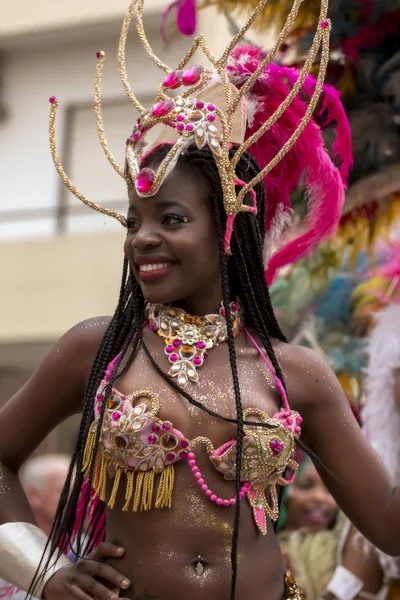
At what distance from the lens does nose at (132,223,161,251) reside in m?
2.87

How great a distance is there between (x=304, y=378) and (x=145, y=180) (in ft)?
2.09

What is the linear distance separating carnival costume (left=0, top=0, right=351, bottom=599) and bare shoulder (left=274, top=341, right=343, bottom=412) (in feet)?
0.20

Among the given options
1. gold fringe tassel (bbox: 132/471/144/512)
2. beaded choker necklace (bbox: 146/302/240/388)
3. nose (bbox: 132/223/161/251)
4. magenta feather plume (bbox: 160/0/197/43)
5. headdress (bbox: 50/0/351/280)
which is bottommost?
gold fringe tassel (bbox: 132/471/144/512)

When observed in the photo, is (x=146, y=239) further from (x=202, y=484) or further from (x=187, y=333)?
(x=202, y=484)

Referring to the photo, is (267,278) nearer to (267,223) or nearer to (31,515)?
(267,223)

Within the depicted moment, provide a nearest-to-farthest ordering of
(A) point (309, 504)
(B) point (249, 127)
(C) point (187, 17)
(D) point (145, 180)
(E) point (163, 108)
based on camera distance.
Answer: (D) point (145, 180)
(E) point (163, 108)
(B) point (249, 127)
(C) point (187, 17)
(A) point (309, 504)

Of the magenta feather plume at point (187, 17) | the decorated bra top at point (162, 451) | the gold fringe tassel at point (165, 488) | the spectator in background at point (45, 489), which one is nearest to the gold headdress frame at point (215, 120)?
the decorated bra top at point (162, 451)

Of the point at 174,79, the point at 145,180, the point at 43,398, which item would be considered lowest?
the point at 43,398

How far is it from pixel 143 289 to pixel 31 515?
2.13 ft

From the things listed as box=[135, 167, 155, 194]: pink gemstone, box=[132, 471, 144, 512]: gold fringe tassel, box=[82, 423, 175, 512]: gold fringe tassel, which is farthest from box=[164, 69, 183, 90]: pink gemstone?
box=[132, 471, 144, 512]: gold fringe tassel

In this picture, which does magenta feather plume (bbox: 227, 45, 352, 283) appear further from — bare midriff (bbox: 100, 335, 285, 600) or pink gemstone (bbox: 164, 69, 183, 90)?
bare midriff (bbox: 100, 335, 285, 600)

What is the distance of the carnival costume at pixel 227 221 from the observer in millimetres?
2811

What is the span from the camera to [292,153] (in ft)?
11.2

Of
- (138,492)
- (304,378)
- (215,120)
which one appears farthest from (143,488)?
(215,120)
